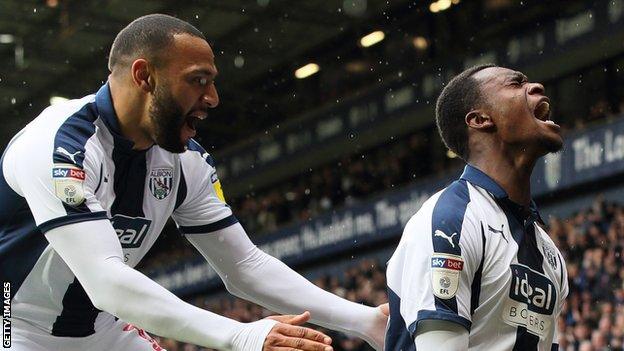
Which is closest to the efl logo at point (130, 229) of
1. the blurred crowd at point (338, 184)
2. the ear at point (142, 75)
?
the ear at point (142, 75)

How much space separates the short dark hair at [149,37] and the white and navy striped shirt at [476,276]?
2.84 feet

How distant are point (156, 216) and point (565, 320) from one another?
7.98 metres

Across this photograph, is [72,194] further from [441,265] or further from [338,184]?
[338,184]

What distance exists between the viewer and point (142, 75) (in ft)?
10.3

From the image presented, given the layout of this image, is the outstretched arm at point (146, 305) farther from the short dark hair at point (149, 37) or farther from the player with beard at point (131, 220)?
the short dark hair at point (149, 37)

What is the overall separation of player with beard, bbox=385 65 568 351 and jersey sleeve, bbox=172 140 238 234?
76cm

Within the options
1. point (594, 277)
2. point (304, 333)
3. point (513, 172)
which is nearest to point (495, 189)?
point (513, 172)

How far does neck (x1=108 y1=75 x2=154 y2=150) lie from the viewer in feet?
10.4

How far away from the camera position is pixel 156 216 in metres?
3.42

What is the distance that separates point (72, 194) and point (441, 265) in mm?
995

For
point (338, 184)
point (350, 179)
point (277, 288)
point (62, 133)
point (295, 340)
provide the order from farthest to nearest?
point (338, 184), point (350, 179), point (277, 288), point (62, 133), point (295, 340)

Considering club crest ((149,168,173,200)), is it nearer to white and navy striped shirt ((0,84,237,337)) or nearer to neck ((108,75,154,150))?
white and navy striped shirt ((0,84,237,337))

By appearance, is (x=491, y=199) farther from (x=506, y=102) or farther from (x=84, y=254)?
(x=84, y=254)

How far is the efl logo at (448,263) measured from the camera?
2834 mm
